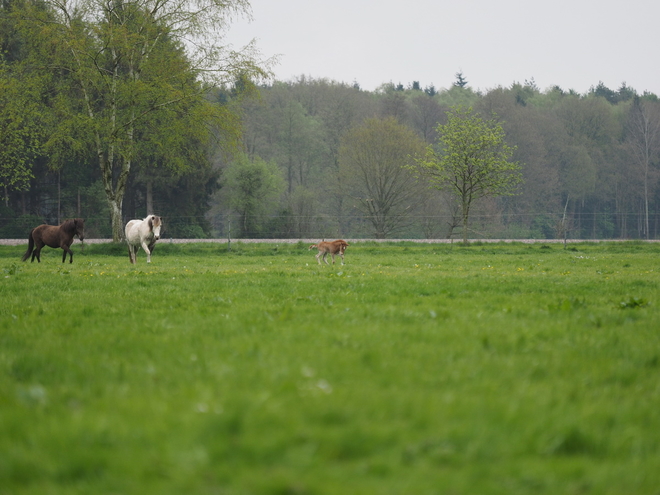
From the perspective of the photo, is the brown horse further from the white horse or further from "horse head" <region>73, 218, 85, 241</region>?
the white horse

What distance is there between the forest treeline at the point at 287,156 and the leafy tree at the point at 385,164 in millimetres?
144

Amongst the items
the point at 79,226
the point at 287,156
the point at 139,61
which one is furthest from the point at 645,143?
the point at 79,226

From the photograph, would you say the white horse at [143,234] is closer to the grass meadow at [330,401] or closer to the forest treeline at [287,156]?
the forest treeline at [287,156]

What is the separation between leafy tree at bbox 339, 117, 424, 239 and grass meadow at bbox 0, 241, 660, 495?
52.3 m

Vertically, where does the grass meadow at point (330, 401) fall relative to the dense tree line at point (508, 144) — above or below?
below

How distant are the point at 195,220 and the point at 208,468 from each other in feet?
173

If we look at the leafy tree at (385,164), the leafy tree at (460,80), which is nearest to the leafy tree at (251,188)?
the leafy tree at (385,164)

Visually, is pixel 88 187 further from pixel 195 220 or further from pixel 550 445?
pixel 550 445

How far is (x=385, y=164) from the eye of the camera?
6072 cm

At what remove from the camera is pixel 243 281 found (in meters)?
13.5

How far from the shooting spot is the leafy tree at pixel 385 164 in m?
60.4

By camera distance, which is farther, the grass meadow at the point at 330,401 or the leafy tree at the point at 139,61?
the leafy tree at the point at 139,61

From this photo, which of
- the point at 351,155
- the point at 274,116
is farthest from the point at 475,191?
the point at 274,116

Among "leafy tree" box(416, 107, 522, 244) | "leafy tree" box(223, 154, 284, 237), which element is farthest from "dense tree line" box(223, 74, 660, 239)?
"leafy tree" box(416, 107, 522, 244)
